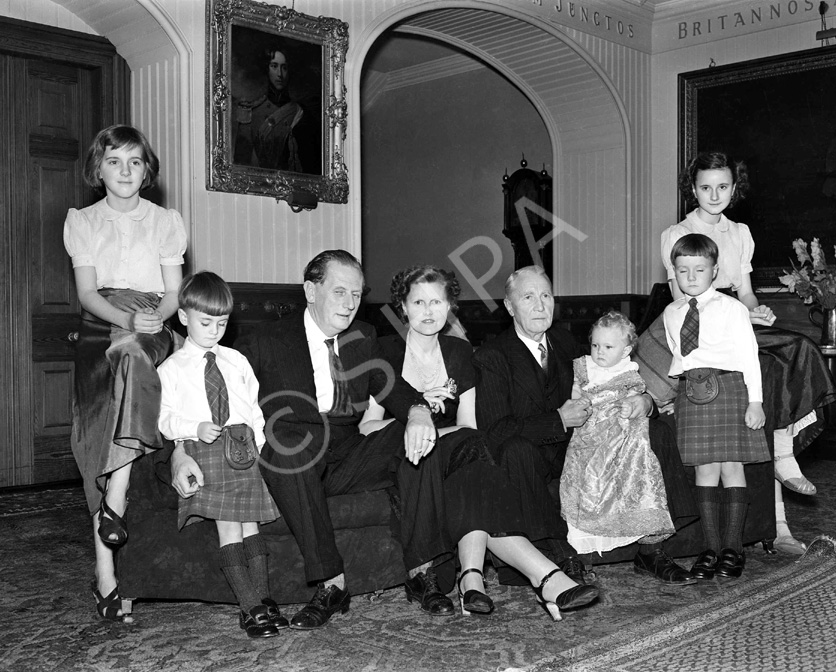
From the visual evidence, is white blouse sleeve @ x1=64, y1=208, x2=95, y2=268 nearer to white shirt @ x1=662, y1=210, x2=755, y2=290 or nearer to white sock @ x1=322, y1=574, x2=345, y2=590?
white sock @ x1=322, y1=574, x2=345, y2=590

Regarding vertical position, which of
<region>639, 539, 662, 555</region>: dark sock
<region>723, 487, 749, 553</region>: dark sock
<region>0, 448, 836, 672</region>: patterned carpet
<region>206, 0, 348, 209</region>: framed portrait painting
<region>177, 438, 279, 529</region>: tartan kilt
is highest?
<region>206, 0, 348, 209</region>: framed portrait painting

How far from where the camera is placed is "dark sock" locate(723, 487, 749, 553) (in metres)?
3.77

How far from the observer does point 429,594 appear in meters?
3.28

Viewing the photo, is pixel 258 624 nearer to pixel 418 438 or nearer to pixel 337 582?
pixel 337 582

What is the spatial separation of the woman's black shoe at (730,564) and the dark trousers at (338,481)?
3.79 ft

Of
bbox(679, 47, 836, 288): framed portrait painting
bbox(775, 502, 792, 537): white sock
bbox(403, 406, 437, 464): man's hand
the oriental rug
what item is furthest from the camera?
bbox(679, 47, 836, 288): framed portrait painting

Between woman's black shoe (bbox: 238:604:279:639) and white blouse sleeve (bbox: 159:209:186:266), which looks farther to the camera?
white blouse sleeve (bbox: 159:209:186:266)

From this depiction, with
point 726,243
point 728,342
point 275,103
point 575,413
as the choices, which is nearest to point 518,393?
point 575,413

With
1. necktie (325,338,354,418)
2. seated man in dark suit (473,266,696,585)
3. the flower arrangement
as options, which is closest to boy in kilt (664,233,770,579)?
seated man in dark suit (473,266,696,585)

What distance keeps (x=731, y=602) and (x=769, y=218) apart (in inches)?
196

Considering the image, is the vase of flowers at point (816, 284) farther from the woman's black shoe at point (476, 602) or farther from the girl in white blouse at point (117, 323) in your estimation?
the girl in white blouse at point (117, 323)

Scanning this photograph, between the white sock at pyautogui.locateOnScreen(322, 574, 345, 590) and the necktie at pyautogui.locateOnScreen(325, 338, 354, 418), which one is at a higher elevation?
the necktie at pyautogui.locateOnScreen(325, 338, 354, 418)

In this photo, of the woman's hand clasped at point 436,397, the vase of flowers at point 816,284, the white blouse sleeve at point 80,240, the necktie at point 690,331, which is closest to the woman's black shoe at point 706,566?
the necktie at point 690,331

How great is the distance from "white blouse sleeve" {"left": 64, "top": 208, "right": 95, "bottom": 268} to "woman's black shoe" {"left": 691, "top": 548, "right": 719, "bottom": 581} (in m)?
2.55
